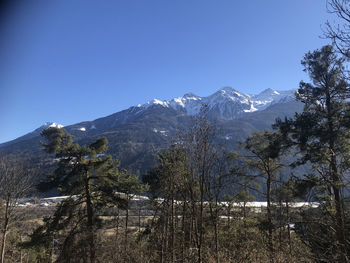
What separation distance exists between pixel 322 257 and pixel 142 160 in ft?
530

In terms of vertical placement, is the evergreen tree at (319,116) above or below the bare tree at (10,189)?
above

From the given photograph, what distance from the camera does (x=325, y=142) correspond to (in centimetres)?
1102

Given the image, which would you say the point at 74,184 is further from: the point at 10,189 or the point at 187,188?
the point at 187,188

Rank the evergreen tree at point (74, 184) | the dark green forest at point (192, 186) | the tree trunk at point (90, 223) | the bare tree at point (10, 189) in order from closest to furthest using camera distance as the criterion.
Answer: the dark green forest at point (192, 186) < the tree trunk at point (90, 223) < the evergreen tree at point (74, 184) < the bare tree at point (10, 189)

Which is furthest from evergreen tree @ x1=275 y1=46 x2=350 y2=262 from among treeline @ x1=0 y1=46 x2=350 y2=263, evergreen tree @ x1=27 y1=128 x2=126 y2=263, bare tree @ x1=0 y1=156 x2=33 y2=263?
bare tree @ x1=0 y1=156 x2=33 y2=263

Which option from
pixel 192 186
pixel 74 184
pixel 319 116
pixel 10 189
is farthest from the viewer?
pixel 10 189

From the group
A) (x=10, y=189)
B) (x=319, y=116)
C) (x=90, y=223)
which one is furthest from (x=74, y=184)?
(x=319, y=116)

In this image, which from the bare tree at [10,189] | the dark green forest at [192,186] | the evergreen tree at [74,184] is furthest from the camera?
the bare tree at [10,189]

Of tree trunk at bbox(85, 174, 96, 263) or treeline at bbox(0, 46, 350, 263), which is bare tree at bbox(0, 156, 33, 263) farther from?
tree trunk at bbox(85, 174, 96, 263)

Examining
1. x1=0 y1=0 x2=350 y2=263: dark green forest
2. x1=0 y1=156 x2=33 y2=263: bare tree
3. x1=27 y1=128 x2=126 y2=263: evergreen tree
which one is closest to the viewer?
x1=0 y1=0 x2=350 y2=263: dark green forest

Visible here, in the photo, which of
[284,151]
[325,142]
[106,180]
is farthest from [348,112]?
[106,180]

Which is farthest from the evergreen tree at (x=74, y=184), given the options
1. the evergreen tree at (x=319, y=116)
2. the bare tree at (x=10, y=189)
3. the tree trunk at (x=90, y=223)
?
the evergreen tree at (x=319, y=116)

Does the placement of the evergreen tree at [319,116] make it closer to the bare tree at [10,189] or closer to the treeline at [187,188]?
the treeline at [187,188]

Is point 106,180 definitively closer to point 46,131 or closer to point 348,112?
point 46,131
